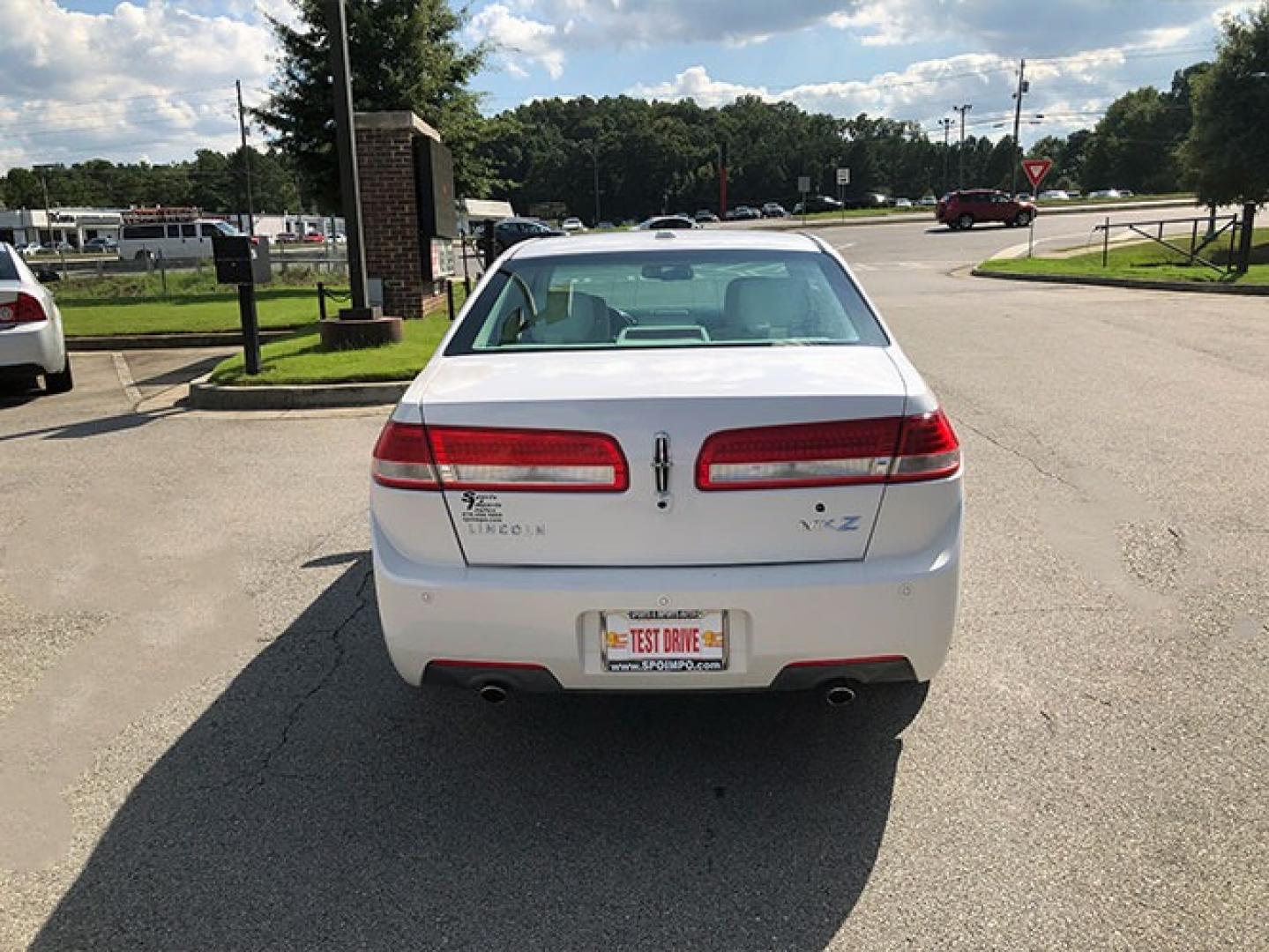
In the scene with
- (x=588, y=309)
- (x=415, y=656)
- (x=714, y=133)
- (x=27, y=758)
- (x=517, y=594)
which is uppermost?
(x=714, y=133)

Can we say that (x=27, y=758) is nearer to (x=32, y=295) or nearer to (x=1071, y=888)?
(x=1071, y=888)

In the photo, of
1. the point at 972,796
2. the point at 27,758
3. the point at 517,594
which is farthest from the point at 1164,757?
the point at 27,758

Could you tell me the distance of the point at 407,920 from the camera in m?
2.66

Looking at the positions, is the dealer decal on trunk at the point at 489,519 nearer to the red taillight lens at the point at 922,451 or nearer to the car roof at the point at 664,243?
the red taillight lens at the point at 922,451

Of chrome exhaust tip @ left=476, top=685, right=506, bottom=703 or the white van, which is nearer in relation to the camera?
chrome exhaust tip @ left=476, top=685, right=506, bottom=703

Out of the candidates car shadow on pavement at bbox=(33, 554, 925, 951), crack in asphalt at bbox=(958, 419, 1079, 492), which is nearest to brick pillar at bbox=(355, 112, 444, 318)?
crack in asphalt at bbox=(958, 419, 1079, 492)

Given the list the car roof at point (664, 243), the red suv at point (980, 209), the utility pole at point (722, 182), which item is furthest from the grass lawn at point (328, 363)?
the utility pole at point (722, 182)

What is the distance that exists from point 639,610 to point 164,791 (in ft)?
5.41

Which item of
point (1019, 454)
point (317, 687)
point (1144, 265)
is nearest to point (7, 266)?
point (317, 687)

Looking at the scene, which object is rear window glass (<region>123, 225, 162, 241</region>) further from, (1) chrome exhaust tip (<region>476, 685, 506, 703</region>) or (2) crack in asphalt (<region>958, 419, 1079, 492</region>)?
(1) chrome exhaust tip (<region>476, 685, 506, 703</region>)

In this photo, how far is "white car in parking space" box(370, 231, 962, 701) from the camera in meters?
2.92

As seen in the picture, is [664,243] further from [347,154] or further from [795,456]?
[347,154]

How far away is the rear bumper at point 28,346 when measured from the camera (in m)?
9.91

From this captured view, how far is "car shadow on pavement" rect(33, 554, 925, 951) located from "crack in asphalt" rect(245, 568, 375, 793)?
13 mm
